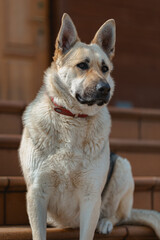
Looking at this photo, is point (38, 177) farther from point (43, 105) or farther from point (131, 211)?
point (131, 211)

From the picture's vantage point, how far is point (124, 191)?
9.70 feet

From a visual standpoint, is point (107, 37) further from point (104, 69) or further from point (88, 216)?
point (88, 216)

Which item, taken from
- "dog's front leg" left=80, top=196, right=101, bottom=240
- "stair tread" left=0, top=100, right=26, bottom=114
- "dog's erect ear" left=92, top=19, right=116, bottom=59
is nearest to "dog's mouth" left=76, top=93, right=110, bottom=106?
"dog's erect ear" left=92, top=19, right=116, bottom=59

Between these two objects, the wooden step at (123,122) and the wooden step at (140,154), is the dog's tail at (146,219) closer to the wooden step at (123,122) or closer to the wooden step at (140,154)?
the wooden step at (140,154)

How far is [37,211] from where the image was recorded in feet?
8.19

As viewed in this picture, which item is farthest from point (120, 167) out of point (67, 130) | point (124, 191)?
point (67, 130)

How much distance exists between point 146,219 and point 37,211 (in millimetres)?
923

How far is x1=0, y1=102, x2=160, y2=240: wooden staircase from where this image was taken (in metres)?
2.85

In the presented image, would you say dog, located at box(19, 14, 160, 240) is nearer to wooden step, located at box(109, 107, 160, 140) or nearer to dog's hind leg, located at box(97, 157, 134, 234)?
dog's hind leg, located at box(97, 157, 134, 234)

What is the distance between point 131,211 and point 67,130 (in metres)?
0.93

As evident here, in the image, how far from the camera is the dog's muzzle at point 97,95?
8.32 ft

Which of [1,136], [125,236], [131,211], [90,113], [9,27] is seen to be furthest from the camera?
[9,27]

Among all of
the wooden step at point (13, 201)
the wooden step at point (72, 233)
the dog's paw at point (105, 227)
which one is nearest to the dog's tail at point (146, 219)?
the wooden step at point (72, 233)

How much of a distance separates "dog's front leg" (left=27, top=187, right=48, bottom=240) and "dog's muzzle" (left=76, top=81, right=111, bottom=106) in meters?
0.63
